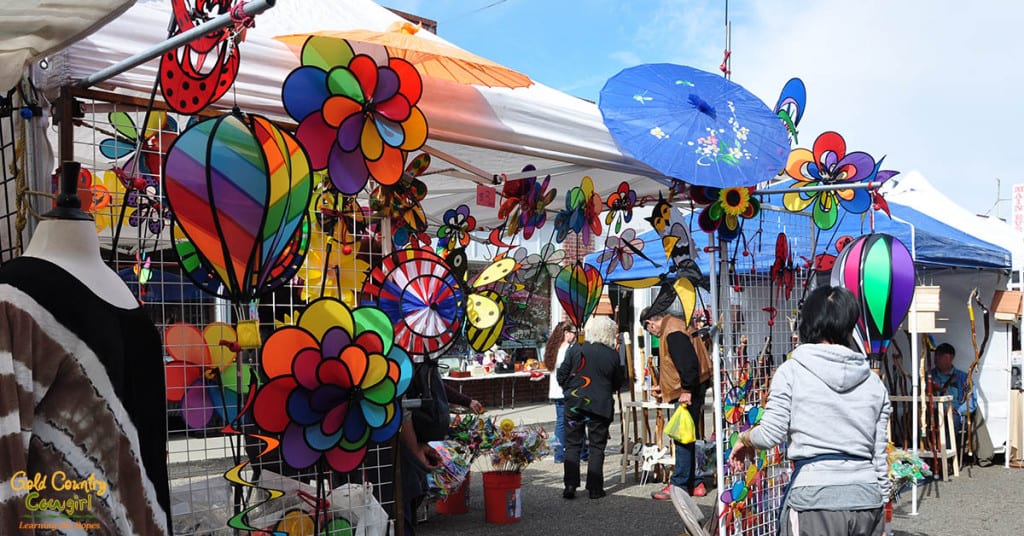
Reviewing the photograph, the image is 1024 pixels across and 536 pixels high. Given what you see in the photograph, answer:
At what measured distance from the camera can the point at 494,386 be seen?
11.7 meters

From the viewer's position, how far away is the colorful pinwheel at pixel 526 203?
14.2 ft

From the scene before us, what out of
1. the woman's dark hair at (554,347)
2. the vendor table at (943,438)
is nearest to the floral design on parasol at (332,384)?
the woman's dark hair at (554,347)

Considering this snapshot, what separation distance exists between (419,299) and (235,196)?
98 cm

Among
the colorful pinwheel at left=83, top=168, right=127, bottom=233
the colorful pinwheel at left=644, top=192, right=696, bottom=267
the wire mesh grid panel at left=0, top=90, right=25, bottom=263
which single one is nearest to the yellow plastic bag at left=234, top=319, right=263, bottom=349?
the wire mesh grid panel at left=0, top=90, right=25, bottom=263

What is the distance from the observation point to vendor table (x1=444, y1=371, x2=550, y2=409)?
10992mm

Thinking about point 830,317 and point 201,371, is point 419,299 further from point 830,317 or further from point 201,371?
point 830,317

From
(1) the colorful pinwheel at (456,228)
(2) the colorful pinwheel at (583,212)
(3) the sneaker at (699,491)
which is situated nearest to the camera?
(2) the colorful pinwheel at (583,212)

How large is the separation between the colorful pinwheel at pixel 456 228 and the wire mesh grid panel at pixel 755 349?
1.46 metres

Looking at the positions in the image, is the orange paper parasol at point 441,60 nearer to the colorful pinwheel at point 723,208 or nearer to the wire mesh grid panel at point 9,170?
the wire mesh grid panel at point 9,170

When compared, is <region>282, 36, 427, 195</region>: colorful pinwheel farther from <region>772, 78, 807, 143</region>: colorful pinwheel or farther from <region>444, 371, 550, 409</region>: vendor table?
<region>444, 371, 550, 409</region>: vendor table

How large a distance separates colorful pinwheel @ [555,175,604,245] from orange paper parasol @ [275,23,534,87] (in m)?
1.38

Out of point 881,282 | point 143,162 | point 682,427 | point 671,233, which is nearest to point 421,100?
point 143,162

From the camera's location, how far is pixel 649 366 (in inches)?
291

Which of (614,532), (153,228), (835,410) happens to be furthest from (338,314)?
(614,532)
